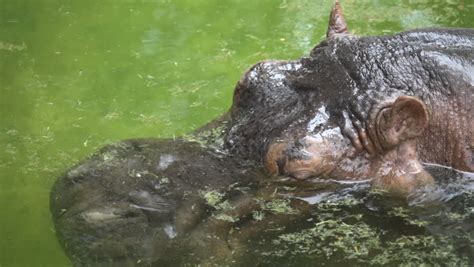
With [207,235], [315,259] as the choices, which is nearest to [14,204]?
[207,235]

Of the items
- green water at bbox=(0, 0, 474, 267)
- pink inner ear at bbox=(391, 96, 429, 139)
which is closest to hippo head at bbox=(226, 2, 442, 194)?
pink inner ear at bbox=(391, 96, 429, 139)

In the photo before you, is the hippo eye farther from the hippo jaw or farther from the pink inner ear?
the pink inner ear

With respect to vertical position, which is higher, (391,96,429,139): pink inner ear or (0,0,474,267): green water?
(391,96,429,139): pink inner ear

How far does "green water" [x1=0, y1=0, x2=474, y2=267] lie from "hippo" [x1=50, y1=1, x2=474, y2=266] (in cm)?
63

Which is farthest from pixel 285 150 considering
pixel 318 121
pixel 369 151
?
pixel 369 151

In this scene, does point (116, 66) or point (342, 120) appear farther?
point (116, 66)

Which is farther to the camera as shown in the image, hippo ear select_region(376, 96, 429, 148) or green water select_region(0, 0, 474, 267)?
green water select_region(0, 0, 474, 267)

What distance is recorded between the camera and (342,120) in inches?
138

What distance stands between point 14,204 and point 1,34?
2.84 m

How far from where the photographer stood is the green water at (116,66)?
4.57 meters

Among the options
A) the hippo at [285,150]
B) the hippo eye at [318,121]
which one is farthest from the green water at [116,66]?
the hippo eye at [318,121]

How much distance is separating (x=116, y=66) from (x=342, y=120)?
3.13 metres

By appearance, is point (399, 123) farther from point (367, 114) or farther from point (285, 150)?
point (285, 150)

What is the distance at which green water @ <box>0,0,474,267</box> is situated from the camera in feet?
15.0
